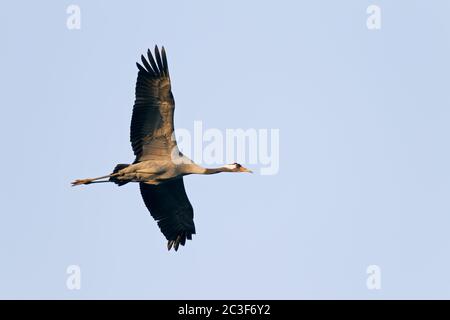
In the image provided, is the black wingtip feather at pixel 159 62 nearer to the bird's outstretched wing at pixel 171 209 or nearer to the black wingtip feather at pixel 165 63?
the black wingtip feather at pixel 165 63

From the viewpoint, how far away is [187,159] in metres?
31.7

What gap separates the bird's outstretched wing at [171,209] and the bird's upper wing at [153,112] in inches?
54.6

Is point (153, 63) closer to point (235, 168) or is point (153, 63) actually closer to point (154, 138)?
point (154, 138)

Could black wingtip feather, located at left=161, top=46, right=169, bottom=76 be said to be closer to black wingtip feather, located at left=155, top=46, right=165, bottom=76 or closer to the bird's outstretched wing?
black wingtip feather, located at left=155, top=46, right=165, bottom=76

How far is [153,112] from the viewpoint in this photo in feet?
102

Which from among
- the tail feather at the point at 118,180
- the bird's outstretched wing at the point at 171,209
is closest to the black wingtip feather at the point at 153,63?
the tail feather at the point at 118,180

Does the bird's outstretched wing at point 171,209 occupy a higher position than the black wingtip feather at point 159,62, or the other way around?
the black wingtip feather at point 159,62

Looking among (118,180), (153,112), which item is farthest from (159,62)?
(118,180)

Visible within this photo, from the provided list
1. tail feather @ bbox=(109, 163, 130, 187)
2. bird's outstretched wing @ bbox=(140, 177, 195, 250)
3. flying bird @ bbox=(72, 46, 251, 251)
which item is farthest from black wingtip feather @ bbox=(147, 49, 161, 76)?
bird's outstretched wing @ bbox=(140, 177, 195, 250)

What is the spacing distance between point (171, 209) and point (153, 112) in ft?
11.0

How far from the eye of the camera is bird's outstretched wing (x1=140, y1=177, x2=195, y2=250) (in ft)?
108

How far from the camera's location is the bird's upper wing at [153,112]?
31.2 m

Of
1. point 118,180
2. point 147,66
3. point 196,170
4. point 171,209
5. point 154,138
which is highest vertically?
point 147,66
